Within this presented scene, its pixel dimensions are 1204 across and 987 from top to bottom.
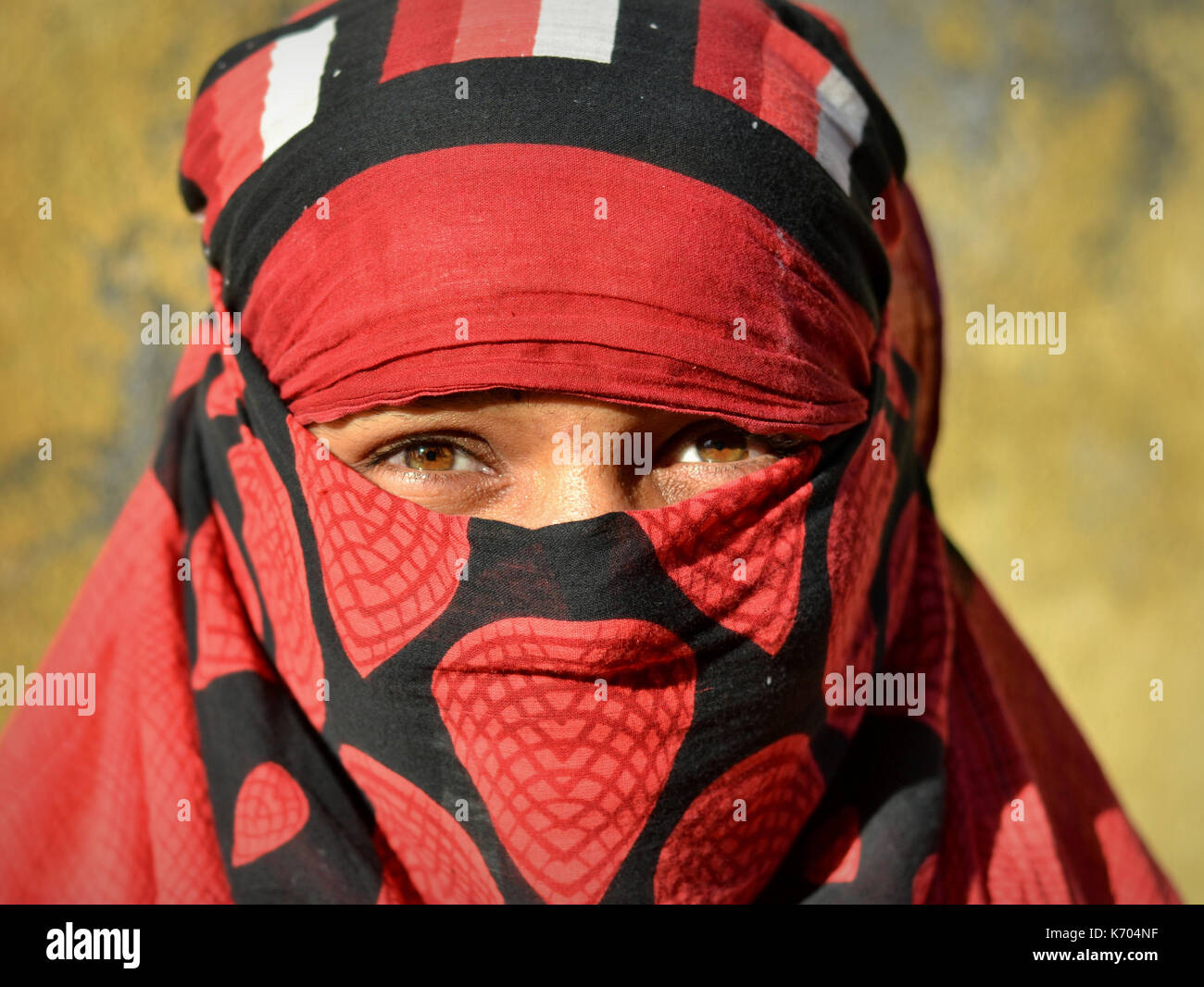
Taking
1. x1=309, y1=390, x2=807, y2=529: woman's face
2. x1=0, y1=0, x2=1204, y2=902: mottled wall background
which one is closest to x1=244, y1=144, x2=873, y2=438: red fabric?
x1=309, y1=390, x2=807, y2=529: woman's face

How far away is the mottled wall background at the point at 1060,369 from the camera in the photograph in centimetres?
262

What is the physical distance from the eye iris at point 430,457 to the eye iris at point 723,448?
26 centimetres

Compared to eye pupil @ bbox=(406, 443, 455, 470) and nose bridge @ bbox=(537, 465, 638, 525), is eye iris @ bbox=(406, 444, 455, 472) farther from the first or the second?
nose bridge @ bbox=(537, 465, 638, 525)

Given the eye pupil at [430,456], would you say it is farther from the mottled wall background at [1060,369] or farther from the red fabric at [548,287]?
the mottled wall background at [1060,369]

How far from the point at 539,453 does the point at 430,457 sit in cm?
13

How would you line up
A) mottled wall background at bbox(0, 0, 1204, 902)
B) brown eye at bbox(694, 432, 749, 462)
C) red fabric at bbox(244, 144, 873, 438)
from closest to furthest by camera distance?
red fabric at bbox(244, 144, 873, 438) < brown eye at bbox(694, 432, 749, 462) < mottled wall background at bbox(0, 0, 1204, 902)

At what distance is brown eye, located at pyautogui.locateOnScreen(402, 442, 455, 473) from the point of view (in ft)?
3.30

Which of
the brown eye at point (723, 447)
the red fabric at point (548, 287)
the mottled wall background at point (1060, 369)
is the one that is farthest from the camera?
the mottled wall background at point (1060, 369)

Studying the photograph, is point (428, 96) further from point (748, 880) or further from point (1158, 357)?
point (1158, 357)

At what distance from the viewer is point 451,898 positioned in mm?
1091

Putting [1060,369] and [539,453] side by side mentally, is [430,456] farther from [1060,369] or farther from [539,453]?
[1060,369]

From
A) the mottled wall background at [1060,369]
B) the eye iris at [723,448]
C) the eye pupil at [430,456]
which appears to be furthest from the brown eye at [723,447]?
the mottled wall background at [1060,369]

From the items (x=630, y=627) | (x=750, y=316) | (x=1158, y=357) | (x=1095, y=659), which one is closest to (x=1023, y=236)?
(x=1158, y=357)

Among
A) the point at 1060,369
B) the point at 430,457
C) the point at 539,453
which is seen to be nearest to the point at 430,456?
the point at 430,457
